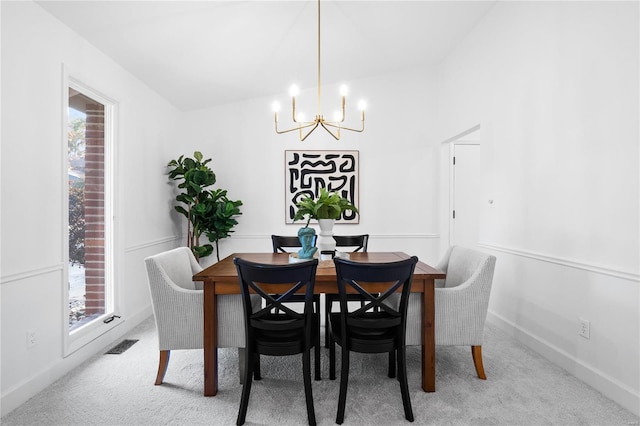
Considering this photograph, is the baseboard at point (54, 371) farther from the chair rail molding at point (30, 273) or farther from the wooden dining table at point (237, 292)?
the wooden dining table at point (237, 292)

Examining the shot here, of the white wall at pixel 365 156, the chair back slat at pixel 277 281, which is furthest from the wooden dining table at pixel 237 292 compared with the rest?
the white wall at pixel 365 156

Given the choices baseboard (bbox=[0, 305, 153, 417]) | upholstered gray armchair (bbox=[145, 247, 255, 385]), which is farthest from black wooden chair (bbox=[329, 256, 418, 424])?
baseboard (bbox=[0, 305, 153, 417])

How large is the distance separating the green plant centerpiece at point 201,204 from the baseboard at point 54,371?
4.13ft

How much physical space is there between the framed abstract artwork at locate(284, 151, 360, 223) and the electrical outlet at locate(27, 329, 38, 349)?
3013mm

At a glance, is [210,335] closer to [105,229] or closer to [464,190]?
[105,229]

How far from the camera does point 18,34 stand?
221 cm

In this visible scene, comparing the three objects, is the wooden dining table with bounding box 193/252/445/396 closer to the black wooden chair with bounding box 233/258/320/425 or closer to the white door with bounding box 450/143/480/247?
the black wooden chair with bounding box 233/258/320/425

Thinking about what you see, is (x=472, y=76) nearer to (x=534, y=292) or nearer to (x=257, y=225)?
(x=534, y=292)

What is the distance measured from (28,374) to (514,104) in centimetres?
409

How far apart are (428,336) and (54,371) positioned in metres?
2.44

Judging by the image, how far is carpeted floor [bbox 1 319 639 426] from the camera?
2000 millimetres

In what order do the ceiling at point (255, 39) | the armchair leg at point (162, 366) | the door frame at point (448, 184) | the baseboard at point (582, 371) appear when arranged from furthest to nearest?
the door frame at point (448, 184) → the ceiling at point (255, 39) → the armchair leg at point (162, 366) → the baseboard at point (582, 371)

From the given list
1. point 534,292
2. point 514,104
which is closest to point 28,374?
point 534,292

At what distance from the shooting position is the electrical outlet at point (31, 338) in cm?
227
